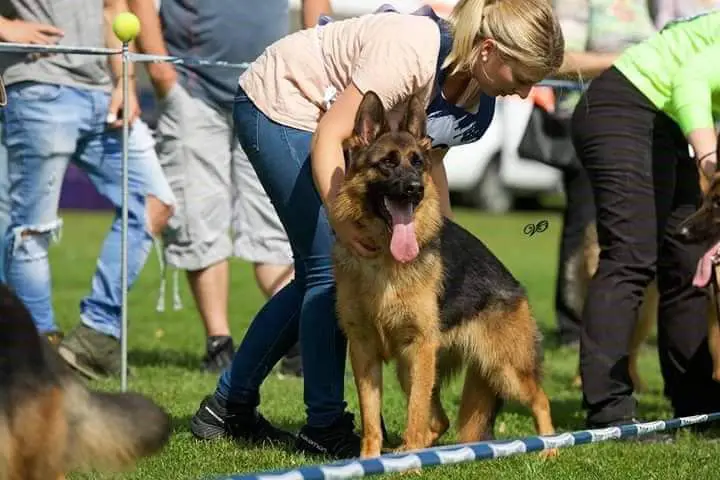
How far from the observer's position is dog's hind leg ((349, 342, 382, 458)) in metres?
5.39

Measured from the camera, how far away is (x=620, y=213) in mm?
6348

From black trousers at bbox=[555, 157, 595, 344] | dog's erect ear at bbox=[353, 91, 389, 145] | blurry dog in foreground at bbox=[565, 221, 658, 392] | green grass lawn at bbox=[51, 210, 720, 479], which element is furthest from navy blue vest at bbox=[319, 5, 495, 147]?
black trousers at bbox=[555, 157, 595, 344]

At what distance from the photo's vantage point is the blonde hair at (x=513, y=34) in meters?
5.02

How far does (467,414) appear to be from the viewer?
6.00 m

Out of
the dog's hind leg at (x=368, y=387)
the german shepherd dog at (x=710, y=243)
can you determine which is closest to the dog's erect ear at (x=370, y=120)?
the dog's hind leg at (x=368, y=387)

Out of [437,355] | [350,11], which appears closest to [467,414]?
[437,355]

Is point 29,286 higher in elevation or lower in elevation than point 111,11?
lower

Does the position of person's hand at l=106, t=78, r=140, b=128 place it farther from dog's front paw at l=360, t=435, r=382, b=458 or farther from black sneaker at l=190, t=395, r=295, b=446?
dog's front paw at l=360, t=435, r=382, b=458

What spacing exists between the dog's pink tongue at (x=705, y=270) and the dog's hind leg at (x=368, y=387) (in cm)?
156

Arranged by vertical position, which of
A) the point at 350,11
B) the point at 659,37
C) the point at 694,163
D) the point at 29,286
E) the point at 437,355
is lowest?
the point at 350,11

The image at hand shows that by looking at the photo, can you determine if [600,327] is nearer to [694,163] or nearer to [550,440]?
[694,163]

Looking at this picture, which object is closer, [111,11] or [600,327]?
[600,327]

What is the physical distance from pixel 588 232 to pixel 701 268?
10.3ft

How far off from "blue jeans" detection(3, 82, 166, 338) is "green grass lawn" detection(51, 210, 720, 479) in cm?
→ 61
